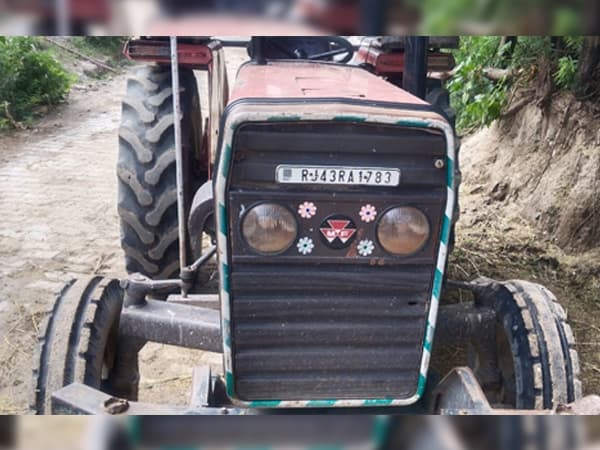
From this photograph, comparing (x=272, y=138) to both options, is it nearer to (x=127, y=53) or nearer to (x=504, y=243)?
(x=127, y=53)

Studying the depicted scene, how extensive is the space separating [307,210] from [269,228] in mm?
108

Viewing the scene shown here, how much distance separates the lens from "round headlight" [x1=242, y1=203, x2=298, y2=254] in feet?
5.48

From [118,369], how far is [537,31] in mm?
2136

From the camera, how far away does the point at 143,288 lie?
7.95 ft

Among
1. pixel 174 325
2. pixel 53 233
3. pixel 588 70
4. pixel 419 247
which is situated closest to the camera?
pixel 419 247

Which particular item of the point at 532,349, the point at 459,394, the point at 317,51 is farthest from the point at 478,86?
the point at 459,394

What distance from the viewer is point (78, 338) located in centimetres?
217

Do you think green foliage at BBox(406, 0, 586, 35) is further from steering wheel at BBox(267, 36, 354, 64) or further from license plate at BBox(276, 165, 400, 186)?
A: steering wheel at BBox(267, 36, 354, 64)

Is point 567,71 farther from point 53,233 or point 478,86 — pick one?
point 53,233

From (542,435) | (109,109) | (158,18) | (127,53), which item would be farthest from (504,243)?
(109,109)

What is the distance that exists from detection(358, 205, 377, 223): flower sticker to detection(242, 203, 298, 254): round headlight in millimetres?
169

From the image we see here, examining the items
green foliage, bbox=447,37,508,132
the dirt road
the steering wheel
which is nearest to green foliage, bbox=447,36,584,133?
green foliage, bbox=447,37,508,132

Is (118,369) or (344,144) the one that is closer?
(344,144)

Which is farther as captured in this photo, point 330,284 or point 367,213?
point 330,284
